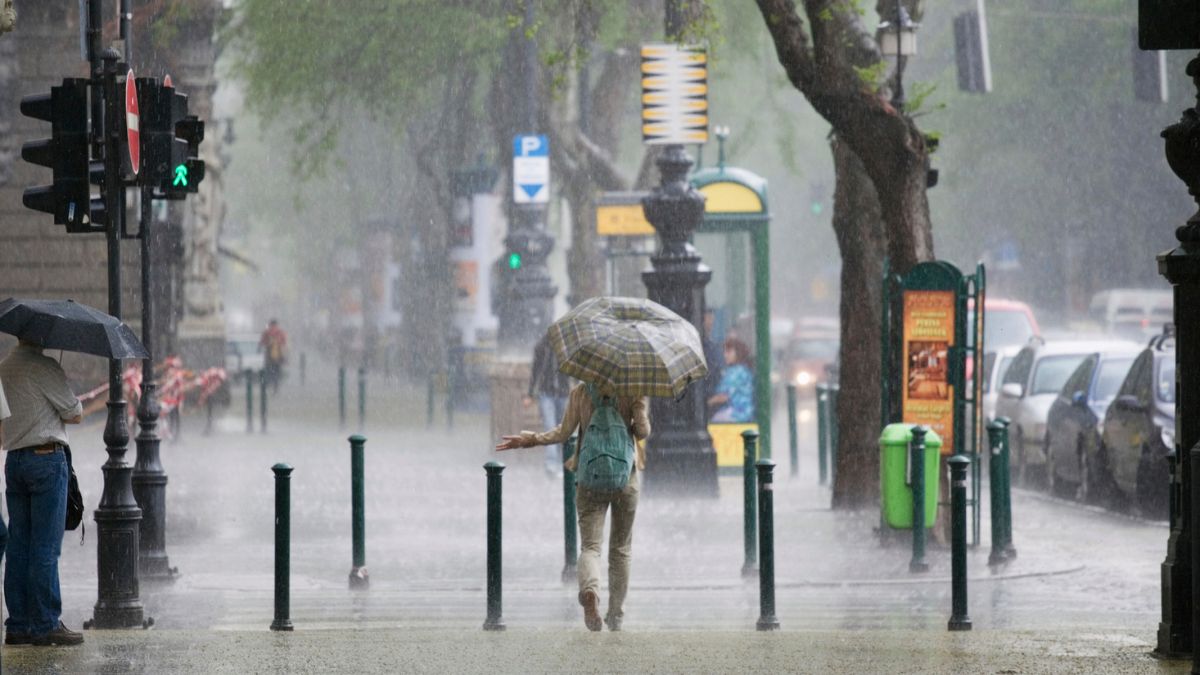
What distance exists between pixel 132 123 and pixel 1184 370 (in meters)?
6.13

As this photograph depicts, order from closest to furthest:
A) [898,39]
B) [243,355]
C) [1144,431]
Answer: [898,39]
[1144,431]
[243,355]

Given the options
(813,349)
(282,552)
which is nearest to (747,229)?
(282,552)

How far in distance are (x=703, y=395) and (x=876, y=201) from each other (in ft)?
8.77

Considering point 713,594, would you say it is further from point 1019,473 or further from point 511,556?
point 1019,473

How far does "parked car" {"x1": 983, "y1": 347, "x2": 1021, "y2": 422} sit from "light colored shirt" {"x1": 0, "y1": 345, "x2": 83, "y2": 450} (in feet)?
54.3

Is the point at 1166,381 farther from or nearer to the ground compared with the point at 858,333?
nearer to the ground

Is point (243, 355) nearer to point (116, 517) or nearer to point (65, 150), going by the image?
point (65, 150)

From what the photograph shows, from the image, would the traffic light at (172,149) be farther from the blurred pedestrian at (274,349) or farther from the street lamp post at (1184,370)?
the blurred pedestrian at (274,349)

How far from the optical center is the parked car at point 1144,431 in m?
19.2

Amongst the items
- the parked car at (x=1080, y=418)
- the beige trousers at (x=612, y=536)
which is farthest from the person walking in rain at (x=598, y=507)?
the parked car at (x=1080, y=418)

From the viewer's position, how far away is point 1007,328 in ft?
106

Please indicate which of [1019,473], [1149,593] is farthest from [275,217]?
[1149,593]

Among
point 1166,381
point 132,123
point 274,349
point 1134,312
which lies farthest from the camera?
point 274,349

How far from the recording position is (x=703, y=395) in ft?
69.2
